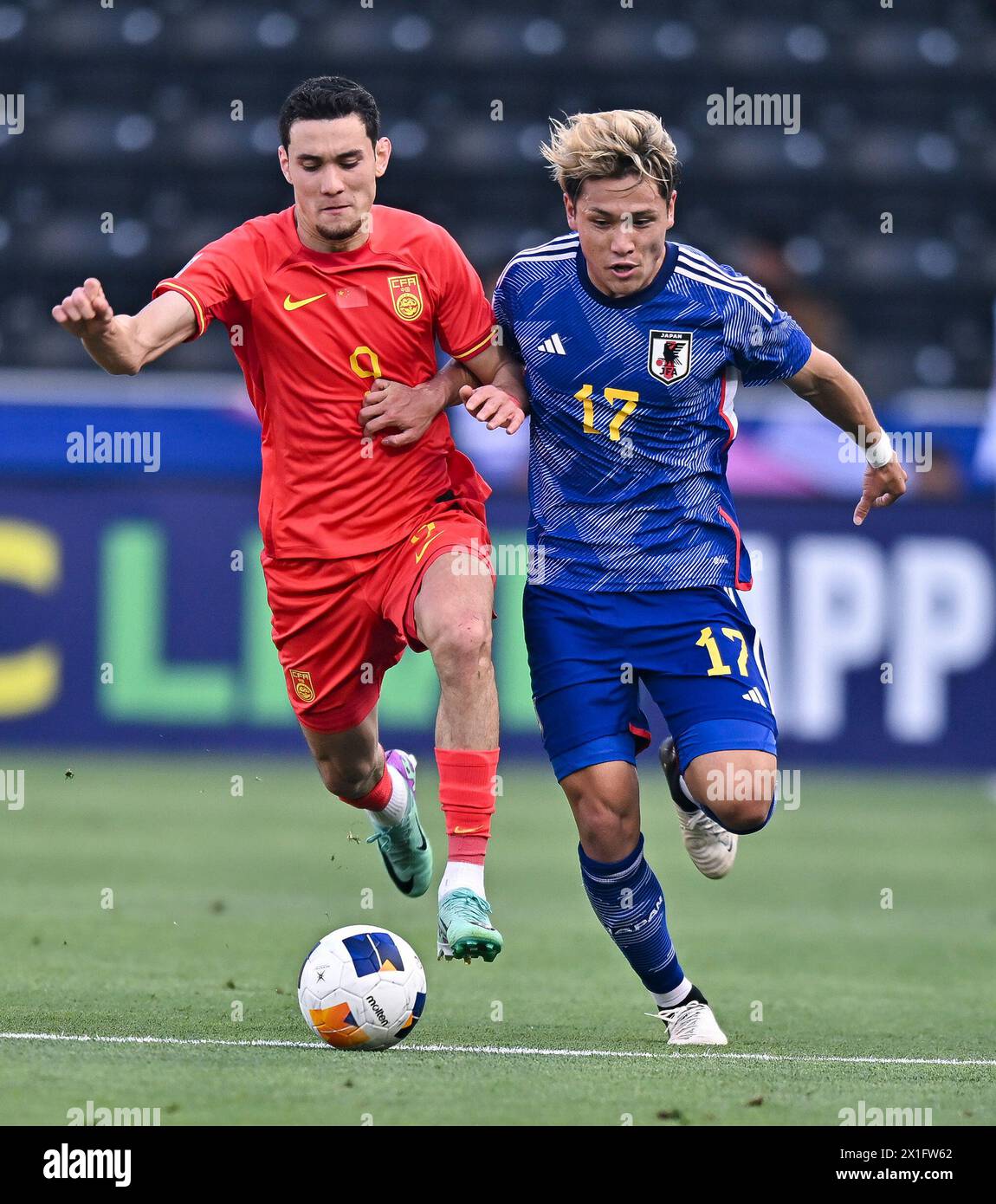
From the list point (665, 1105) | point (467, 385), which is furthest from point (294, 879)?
point (665, 1105)

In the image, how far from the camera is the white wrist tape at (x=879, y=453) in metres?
5.72

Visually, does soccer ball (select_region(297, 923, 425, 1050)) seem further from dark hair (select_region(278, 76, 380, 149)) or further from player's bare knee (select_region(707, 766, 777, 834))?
dark hair (select_region(278, 76, 380, 149))

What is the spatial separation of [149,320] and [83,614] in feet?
20.5

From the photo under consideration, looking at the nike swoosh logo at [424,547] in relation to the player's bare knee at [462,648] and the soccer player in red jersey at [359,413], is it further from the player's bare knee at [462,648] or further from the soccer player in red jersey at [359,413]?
the player's bare knee at [462,648]

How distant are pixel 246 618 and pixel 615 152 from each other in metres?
6.47

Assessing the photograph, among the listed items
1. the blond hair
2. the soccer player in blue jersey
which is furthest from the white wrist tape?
the blond hair

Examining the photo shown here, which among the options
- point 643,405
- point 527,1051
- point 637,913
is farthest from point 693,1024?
point 643,405

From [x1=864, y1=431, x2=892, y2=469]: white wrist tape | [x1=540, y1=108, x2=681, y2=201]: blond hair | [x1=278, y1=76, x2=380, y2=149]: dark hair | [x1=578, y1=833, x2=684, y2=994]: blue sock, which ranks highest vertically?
[x1=278, y1=76, x2=380, y2=149]: dark hair

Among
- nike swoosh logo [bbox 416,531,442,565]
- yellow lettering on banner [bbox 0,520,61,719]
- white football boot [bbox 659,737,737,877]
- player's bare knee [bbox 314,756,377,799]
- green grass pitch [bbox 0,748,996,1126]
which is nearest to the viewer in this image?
green grass pitch [bbox 0,748,996,1126]

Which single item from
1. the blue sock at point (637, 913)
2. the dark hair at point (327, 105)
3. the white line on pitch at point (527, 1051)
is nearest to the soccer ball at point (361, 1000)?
the white line on pitch at point (527, 1051)

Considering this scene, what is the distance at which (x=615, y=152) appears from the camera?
17.1 ft

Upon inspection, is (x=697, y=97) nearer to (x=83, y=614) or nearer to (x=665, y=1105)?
(x=83, y=614)

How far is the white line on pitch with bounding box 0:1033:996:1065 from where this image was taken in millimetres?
5016

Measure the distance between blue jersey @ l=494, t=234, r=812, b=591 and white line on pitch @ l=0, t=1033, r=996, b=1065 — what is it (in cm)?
126
